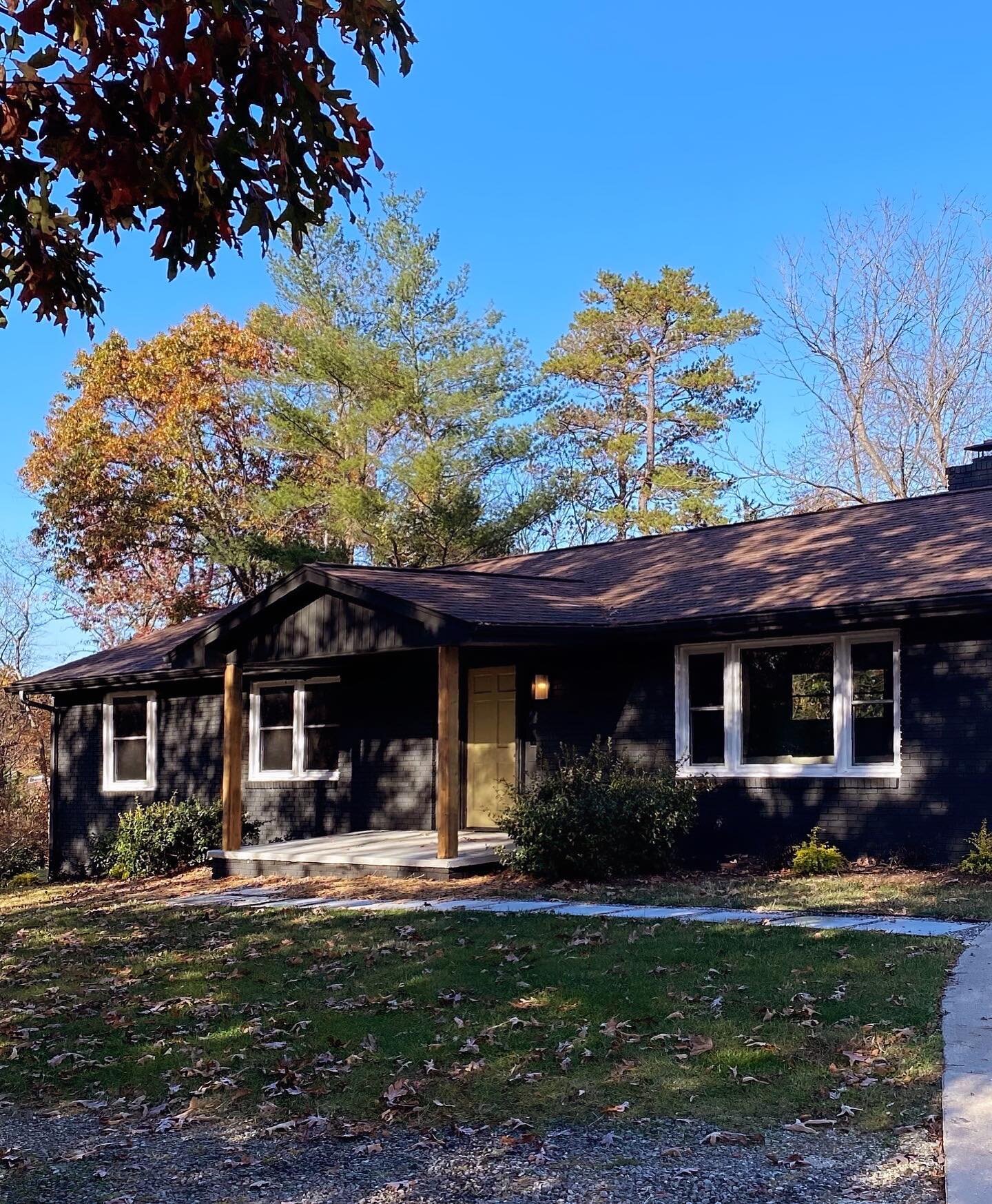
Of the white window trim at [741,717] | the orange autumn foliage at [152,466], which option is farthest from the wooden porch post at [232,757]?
the orange autumn foliage at [152,466]

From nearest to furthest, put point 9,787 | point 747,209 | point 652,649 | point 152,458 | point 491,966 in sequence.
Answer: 1. point 491,966
2. point 652,649
3. point 9,787
4. point 747,209
5. point 152,458

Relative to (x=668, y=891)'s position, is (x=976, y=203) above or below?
above

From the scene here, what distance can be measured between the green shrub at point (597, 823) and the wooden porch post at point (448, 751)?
542mm

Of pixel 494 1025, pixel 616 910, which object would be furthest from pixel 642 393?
pixel 494 1025

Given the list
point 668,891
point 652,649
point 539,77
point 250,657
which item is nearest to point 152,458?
point 539,77

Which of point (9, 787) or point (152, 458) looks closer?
point (9, 787)

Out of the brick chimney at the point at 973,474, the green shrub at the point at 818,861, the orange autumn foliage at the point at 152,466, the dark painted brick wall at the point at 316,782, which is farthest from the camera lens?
the orange autumn foliage at the point at 152,466

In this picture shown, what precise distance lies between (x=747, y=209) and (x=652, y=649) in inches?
754

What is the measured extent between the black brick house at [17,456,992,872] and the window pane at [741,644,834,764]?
0.06ft

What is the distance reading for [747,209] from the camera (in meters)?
30.2

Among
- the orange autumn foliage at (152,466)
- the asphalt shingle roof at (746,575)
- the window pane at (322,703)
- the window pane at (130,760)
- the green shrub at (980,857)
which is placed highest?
the orange autumn foliage at (152,466)

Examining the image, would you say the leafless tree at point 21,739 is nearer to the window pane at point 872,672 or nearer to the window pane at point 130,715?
the window pane at point 130,715

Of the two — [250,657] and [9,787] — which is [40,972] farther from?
[9,787]

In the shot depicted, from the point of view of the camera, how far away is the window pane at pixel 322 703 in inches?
685
